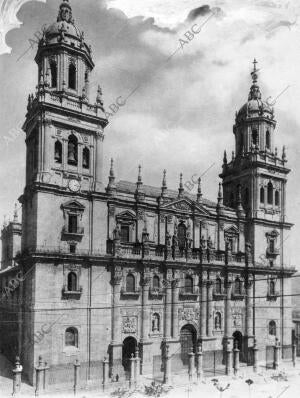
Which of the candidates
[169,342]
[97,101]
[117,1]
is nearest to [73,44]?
[97,101]

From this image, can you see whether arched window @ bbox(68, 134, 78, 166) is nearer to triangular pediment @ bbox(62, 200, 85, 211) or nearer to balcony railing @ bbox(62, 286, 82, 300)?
triangular pediment @ bbox(62, 200, 85, 211)

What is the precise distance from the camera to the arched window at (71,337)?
25.4 m

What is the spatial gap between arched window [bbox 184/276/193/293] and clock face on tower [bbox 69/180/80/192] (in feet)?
32.3

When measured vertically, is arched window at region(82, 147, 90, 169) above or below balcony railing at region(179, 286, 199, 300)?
above

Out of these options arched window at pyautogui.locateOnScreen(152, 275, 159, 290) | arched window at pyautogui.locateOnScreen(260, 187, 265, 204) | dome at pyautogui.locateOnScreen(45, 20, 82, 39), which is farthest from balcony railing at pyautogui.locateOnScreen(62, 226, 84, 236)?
arched window at pyautogui.locateOnScreen(260, 187, 265, 204)

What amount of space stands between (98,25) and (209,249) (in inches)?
770

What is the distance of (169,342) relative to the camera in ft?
94.0

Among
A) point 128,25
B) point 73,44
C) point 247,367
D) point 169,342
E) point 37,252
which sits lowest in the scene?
point 247,367

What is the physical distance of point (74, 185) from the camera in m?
26.5

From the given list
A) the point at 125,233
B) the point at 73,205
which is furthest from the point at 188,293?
the point at 73,205

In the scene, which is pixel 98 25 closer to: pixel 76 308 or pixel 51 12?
pixel 51 12

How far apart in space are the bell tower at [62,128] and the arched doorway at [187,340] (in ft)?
36.4

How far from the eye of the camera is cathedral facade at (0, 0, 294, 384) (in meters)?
25.3

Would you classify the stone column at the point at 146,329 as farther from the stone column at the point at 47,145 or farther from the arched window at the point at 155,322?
the stone column at the point at 47,145
